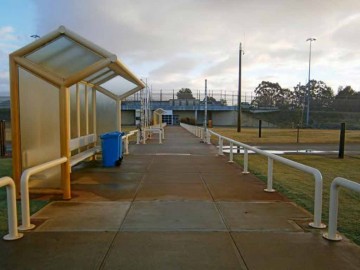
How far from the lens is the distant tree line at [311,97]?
93213mm

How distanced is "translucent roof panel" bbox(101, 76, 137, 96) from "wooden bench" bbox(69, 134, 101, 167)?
205cm

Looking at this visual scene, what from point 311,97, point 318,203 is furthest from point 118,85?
point 311,97

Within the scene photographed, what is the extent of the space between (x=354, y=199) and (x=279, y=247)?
3702 mm

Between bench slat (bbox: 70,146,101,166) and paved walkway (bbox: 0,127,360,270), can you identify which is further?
bench slat (bbox: 70,146,101,166)

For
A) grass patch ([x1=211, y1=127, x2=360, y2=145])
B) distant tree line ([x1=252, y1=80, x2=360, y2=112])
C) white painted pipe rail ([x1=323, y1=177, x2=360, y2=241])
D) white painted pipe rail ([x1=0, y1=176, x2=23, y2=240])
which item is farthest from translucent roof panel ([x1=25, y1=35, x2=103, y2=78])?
distant tree line ([x1=252, y1=80, x2=360, y2=112])

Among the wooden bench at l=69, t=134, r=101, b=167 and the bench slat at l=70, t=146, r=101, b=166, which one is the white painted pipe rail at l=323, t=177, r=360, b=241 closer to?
the bench slat at l=70, t=146, r=101, b=166

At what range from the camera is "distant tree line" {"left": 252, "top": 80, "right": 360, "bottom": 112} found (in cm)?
9321

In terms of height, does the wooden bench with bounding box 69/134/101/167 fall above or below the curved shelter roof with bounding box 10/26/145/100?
below

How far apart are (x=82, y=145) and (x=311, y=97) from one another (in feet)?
377

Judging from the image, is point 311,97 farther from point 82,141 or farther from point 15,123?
point 15,123

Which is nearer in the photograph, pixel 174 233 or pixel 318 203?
pixel 174 233

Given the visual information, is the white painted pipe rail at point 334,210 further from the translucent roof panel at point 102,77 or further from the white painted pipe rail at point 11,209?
the translucent roof panel at point 102,77

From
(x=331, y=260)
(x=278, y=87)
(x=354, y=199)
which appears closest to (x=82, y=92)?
(x=354, y=199)

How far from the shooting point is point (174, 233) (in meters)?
5.04
